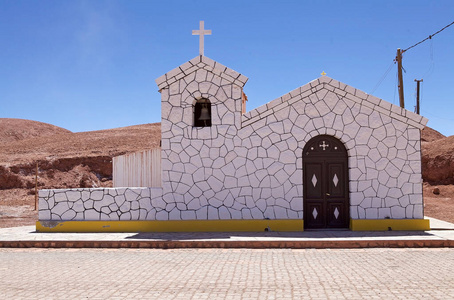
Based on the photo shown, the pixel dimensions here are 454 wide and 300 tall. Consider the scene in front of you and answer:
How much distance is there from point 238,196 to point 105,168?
27.5 metres

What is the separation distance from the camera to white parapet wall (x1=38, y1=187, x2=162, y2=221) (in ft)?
39.7

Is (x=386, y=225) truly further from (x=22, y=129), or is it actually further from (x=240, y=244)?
(x=22, y=129)

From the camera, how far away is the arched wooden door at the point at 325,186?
1209 centimetres

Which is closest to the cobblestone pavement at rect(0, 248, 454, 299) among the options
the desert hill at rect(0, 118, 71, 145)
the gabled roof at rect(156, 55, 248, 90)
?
the gabled roof at rect(156, 55, 248, 90)

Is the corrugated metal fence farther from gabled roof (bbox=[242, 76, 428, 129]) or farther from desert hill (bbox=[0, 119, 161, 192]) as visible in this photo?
desert hill (bbox=[0, 119, 161, 192])

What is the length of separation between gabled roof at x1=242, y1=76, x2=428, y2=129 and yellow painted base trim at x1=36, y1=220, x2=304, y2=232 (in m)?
2.85

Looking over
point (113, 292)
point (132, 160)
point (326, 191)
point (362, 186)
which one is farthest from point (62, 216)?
point (362, 186)

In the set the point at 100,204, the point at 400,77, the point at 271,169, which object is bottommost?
the point at 100,204

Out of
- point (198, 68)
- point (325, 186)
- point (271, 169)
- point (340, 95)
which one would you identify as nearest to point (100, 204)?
point (198, 68)

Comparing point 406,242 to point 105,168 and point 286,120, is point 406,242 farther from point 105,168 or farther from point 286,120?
point 105,168

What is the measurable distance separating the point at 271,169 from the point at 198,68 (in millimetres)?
3526

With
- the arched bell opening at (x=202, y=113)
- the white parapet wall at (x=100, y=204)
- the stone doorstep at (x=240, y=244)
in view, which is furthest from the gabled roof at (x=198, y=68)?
the stone doorstep at (x=240, y=244)

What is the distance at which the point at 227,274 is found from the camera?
24.5ft

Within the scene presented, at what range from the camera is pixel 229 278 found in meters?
7.17
